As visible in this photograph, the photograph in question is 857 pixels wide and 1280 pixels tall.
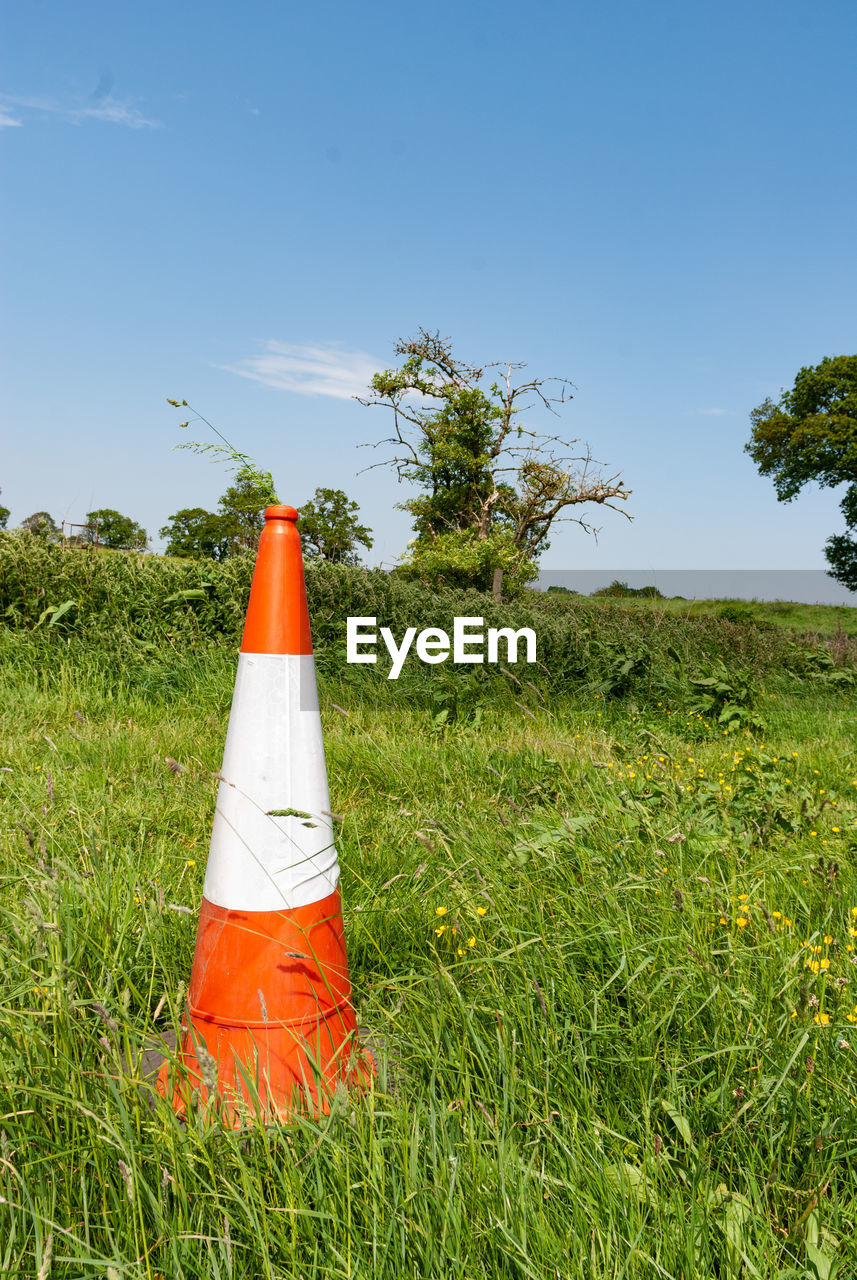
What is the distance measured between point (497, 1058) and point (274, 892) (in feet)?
2.08

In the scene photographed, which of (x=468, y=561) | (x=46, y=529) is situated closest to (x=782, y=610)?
(x=468, y=561)

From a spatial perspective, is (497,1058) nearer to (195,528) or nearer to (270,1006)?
(270,1006)

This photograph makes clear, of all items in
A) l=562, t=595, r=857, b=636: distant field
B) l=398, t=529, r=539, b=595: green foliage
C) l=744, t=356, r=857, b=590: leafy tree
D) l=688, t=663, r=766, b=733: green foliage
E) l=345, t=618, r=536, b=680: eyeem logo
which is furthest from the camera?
l=744, t=356, r=857, b=590: leafy tree

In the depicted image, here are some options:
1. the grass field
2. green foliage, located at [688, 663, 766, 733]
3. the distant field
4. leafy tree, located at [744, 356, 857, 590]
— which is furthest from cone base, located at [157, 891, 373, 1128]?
leafy tree, located at [744, 356, 857, 590]

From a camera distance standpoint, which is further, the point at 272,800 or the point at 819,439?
the point at 819,439

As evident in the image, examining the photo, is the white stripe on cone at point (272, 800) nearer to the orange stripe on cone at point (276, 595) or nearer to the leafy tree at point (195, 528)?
the orange stripe on cone at point (276, 595)

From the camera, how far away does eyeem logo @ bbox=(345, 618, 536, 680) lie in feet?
22.2

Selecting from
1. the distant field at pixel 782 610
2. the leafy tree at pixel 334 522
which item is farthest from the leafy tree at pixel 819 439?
the leafy tree at pixel 334 522

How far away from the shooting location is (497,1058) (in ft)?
5.44

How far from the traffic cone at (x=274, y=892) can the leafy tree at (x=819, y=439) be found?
33.8 metres

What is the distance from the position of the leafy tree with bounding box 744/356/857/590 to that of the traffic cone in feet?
111

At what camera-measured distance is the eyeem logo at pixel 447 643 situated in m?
6.76

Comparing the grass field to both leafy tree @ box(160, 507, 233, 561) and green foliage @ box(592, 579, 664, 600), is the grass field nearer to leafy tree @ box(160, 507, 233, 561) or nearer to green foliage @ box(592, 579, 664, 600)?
green foliage @ box(592, 579, 664, 600)

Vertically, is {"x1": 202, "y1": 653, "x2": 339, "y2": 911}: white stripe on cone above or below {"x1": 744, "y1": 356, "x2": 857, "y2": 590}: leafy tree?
below
